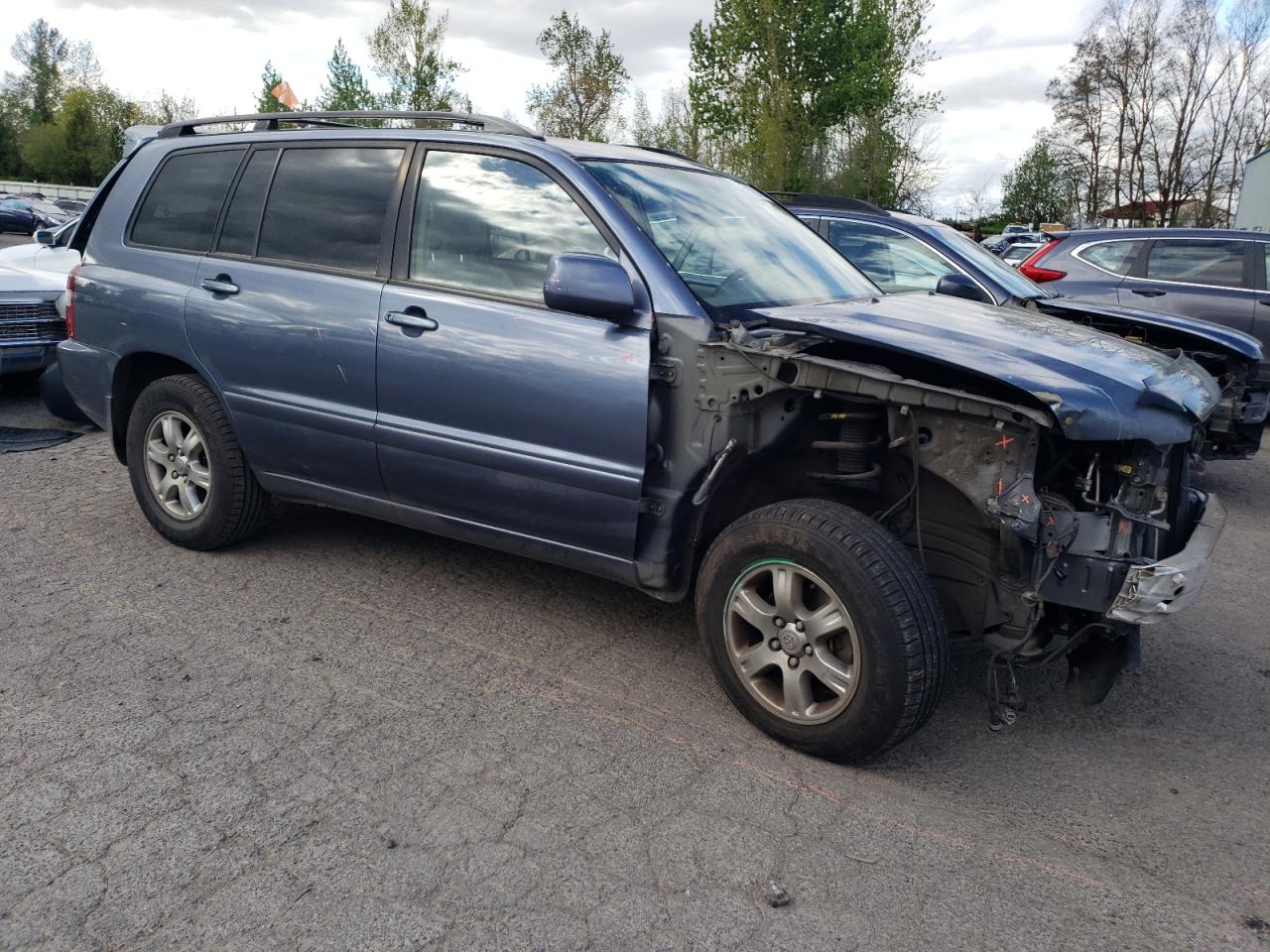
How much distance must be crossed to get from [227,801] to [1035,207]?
197 feet

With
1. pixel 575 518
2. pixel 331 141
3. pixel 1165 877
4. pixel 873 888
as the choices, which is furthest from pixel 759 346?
pixel 331 141

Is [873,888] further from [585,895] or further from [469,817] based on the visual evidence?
[469,817]

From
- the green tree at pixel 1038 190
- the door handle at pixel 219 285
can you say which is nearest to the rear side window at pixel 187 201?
the door handle at pixel 219 285

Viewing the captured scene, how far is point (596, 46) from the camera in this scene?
39.3 metres

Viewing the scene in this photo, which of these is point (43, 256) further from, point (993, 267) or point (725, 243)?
point (993, 267)

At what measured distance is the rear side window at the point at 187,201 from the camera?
466 centimetres

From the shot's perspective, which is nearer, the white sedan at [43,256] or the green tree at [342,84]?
the white sedan at [43,256]

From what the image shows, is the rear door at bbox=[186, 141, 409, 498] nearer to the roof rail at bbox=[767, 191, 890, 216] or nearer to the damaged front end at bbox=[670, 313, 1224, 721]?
the damaged front end at bbox=[670, 313, 1224, 721]

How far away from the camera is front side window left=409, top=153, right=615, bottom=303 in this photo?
373 cm

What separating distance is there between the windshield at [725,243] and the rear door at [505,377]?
0.24 meters

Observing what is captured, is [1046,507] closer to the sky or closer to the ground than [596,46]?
→ closer to the ground

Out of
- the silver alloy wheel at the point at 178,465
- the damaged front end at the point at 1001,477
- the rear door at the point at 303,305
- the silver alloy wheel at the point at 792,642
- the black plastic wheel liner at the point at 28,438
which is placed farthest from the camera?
the black plastic wheel liner at the point at 28,438

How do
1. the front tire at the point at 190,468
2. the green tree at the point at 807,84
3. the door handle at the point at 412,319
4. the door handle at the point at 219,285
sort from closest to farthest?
the door handle at the point at 412,319 → the door handle at the point at 219,285 → the front tire at the point at 190,468 → the green tree at the point at 807,84

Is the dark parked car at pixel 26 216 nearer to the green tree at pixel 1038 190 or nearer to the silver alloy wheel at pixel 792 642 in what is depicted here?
the silver alloy wheel at pixel 792 642
